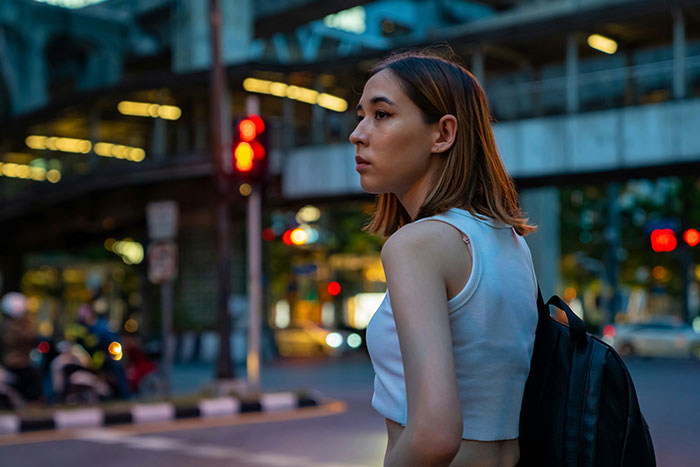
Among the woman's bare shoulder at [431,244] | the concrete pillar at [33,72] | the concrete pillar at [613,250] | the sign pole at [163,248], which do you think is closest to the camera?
the woman's bare shoulder at [431,244]

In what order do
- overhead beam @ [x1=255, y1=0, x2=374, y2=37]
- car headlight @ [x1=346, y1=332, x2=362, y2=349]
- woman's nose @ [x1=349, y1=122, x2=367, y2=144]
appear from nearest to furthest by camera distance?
Result: woman's nose @ [x1=349, y1=122, x2=367, y2=144]
car headlight @ [x1=346, y1=332, x2=362, y2=349]
overhead beam @ [x1=255, y1=0, x2=374, y2=37]

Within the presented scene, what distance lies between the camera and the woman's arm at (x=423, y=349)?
5.38ft

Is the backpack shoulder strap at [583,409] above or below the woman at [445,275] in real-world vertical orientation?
below

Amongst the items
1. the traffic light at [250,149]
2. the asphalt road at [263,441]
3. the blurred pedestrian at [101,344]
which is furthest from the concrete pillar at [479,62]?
the blurred pedestrian at [101,344]

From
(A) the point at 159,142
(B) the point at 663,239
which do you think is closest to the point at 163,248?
(B) the point at 663,239

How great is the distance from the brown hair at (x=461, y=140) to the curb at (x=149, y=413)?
11.1m

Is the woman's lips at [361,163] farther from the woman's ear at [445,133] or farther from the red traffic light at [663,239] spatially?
the red traffic light at [663,239]

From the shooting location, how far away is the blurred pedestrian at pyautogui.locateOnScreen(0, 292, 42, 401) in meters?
14.6

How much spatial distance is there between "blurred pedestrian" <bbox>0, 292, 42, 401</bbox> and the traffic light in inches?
144

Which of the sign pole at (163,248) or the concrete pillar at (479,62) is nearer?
the sign pole at (163,248)

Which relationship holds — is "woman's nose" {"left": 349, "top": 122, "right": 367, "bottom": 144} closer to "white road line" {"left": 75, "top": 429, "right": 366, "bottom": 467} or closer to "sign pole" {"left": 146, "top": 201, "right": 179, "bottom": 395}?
"white road line" {"left": 75, "top": 429, "right": 366, "bottom": 467}

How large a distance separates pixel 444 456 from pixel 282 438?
9.57m

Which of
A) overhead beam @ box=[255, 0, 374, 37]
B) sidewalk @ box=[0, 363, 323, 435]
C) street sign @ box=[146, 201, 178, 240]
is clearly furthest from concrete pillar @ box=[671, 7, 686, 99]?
overhead beam @ box=[255, 0, 374, 37]

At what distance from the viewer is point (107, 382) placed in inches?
578
